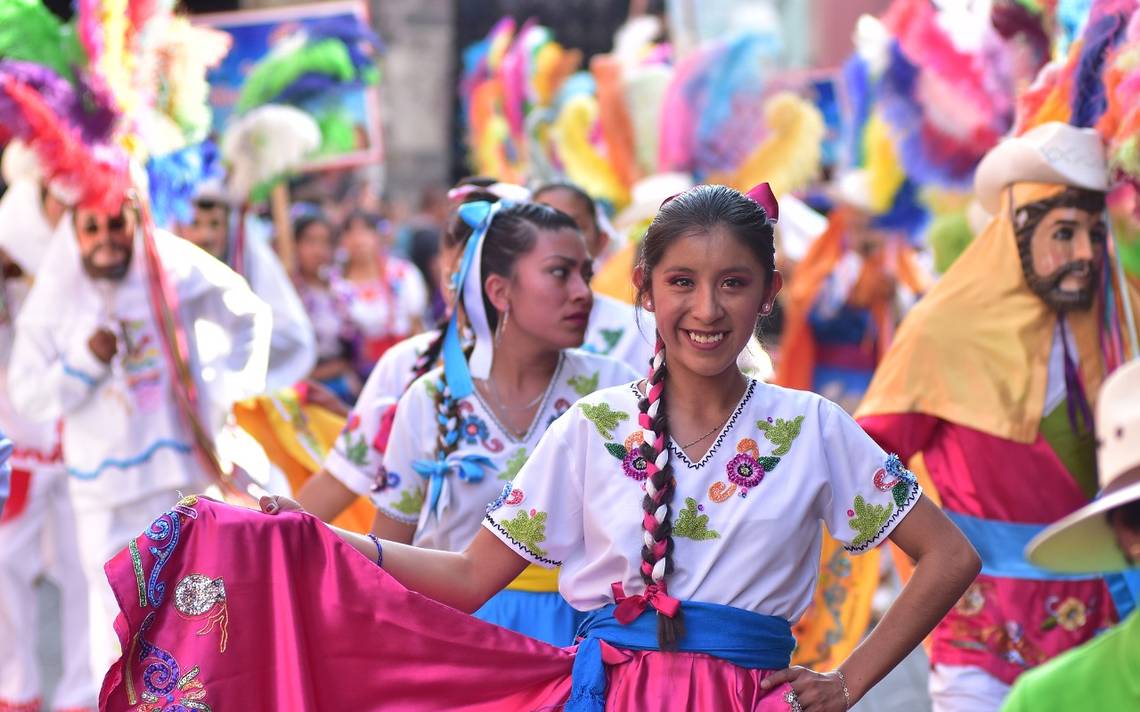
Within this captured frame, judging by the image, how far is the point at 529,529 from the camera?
11.3 feet

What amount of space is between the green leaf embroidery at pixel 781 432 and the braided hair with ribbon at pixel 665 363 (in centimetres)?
20

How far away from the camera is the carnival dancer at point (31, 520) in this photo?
22.8 feet

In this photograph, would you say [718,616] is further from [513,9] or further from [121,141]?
[513,9]

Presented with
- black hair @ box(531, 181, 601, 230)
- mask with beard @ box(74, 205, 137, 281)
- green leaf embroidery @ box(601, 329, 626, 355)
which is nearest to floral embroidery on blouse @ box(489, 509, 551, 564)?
green leaf embroidery @ box(601, 329, 626, 355)

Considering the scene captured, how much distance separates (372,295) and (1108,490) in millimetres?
8409

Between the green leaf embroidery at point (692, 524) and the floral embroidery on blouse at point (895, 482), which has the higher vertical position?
the floral embroidery on blouse at point (895, 482)

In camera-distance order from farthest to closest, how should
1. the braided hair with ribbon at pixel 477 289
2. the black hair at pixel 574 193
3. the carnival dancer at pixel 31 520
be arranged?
the carnival dancer at pixel 31 520
the black hair at pixel 574 193
the braided hair with ribbon at pixel 477 289

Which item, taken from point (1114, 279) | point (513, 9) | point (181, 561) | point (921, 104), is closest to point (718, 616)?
point (181, 561)

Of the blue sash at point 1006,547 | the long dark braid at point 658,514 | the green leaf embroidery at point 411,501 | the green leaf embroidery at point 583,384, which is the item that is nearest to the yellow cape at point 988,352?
the blue sash at point 1006,547

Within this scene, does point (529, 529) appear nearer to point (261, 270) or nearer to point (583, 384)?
point (583, 384)

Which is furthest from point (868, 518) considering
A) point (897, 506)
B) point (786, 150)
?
point (786, 150)

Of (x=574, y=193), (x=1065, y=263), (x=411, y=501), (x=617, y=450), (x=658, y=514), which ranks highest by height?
(x=574, y=193)

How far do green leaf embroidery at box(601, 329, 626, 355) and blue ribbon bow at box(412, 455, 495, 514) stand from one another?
141 centimetres

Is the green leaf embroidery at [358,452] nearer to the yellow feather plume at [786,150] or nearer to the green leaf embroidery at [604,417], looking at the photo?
the green leaf embroidery at [604,417]
